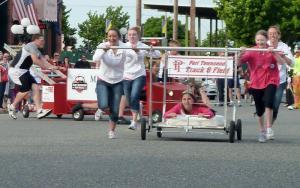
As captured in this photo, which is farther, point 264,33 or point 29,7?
point 29,7

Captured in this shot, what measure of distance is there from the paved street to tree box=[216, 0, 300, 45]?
2286 inches

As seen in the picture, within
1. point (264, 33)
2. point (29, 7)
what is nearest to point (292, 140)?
point (264, 33)

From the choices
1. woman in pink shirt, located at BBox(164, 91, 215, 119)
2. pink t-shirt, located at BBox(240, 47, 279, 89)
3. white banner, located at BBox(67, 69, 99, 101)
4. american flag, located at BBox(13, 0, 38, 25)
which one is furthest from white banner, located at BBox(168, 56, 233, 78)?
american flag, located at BBox(13, 0, 38, 25)

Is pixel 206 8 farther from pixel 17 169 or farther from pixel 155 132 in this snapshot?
pixel 17 169

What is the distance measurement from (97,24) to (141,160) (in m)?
85.7

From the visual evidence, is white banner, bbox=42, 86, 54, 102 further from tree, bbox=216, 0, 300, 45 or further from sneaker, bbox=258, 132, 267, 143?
tree, bbox=216, 0, 300, 45

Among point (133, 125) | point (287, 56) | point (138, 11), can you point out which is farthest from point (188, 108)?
point (138, 11)

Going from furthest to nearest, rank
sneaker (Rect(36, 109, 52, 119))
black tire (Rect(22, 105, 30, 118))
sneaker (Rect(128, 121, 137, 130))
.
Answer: black tire (Rect(22, 105, 30, 118)) < sneaker (Rect(36, 109, 52, 119)) < sneaker (Rect(128, 121, 137, 130))

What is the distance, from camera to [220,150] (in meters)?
13.6

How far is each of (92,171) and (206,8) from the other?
294 feet

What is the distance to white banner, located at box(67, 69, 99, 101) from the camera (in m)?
22.4

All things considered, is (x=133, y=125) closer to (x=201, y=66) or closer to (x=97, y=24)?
(x=201, y=66)

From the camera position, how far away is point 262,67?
1544 centimetres

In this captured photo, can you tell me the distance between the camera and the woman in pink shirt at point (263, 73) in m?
15.4
